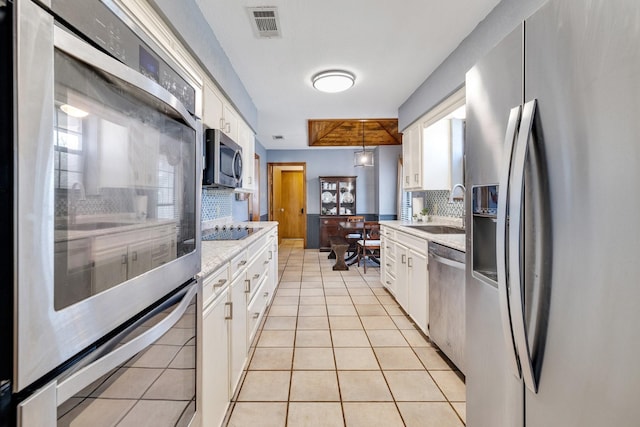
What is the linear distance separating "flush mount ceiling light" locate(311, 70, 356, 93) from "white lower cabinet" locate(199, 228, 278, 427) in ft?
6.13

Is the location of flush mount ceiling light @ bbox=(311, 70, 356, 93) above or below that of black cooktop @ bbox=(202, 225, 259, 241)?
above

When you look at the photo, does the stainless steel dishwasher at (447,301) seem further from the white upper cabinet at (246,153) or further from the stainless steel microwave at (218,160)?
the white upper cabinet at (246,153)

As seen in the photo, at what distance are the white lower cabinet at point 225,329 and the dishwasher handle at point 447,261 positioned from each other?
1.38 metres

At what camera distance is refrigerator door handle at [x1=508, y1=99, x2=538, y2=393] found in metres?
0.81

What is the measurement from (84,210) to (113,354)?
1.00ft

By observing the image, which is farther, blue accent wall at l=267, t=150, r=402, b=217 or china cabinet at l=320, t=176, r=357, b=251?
blue accent wall at l=267, t=150, r=402, b=217

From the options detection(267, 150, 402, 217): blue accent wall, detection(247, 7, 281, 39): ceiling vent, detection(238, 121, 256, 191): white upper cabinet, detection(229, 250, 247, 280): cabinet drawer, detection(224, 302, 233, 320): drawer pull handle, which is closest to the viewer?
detection(224, 302, 233, 320): drawer pull handle

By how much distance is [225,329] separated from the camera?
1480 millimetres

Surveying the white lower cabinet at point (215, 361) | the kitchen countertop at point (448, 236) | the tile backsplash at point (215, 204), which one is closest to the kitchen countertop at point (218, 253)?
the white lower cabinet at point (215, 361)

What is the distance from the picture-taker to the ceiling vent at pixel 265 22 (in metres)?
1.98

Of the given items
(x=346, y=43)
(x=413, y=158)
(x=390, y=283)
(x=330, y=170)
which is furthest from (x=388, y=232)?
(x=330, y=170)

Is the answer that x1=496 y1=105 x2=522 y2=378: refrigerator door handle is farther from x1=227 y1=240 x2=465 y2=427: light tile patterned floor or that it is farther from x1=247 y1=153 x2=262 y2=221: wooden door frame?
x1=247 y1=153 x2=262 y2=221: wooden door frame

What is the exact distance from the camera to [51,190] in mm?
465

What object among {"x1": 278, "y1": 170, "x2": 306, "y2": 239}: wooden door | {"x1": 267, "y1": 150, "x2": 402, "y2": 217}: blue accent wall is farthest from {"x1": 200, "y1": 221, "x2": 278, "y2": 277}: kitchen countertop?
{"x1": 278, "y1": 170, "x2": 306, "y2": 239}: wooden door
